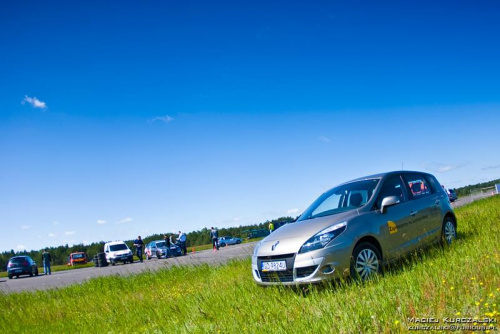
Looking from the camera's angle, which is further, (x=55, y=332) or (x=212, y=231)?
(x=212, y=231)

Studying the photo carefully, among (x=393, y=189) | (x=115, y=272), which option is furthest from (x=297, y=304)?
(x=115, y=272)

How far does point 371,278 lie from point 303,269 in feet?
3.01

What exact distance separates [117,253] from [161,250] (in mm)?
3852

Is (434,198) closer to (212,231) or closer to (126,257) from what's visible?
(212,231)

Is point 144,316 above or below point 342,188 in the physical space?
below

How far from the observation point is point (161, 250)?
102ft

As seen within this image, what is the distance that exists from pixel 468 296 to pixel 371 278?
1.66m

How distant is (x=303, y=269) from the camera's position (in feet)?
16.3

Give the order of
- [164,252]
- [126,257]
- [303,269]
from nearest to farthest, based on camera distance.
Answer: [303,269]
[126,257]
[164,252]

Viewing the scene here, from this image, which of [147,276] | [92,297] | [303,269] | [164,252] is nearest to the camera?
[303,269]

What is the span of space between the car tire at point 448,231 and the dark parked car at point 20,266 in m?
28.1

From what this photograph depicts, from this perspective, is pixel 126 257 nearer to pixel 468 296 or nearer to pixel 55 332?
pixel 55 332

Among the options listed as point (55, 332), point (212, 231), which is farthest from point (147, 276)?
point (212, 231)

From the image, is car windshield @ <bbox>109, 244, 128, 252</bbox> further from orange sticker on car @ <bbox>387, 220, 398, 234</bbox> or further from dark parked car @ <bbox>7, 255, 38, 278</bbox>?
orange sticker on car @ <bbox>387, 220, 398, 234</bbox>
